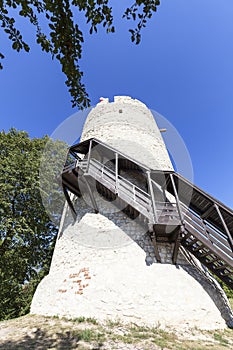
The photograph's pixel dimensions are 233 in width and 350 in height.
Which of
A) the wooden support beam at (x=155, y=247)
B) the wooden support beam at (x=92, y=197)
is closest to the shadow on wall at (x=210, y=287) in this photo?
the wooden support beam at (x=155, y=247)

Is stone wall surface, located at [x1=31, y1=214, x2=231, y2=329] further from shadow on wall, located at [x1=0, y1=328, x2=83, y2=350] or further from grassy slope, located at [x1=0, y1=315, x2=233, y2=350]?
shadow on wall, located at [x1=0, y1=328, x2=83, y2=350]

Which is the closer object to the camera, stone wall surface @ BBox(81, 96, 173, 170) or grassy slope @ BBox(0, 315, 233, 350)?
grassy slope @ BBox(0, 315, 233, 350)

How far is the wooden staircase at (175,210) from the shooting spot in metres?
5.92

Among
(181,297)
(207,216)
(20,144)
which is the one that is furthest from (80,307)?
(20,144)

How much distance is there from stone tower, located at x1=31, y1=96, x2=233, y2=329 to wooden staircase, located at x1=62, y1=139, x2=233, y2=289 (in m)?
0.10

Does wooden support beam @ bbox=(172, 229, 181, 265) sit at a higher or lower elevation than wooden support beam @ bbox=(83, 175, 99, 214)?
lower

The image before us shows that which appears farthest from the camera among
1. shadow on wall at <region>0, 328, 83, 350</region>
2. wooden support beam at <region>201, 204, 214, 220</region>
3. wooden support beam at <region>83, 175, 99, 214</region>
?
wooden support beam at <region>83, 175, 99, 214</region>

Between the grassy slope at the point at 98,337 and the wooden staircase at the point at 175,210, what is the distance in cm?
187

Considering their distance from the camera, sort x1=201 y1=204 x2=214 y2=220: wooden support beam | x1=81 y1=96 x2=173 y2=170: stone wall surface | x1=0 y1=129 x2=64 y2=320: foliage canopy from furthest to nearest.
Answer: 1. x1=0 y1=129 x2=64 y2=320: foliage canopy
2. x1=81 y1=96 x2=173 y2=170: stone wall surface
3. x1=201 y1=204 x2=214 y2=220: wooden support beam

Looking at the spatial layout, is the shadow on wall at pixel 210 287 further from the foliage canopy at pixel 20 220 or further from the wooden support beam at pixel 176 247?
the foliage canopy at pixel 20 220

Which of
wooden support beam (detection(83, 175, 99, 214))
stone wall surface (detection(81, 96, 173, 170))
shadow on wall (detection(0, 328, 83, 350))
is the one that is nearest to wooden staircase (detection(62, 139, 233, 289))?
wooden support beam (detection(83, 175, 99, 214))

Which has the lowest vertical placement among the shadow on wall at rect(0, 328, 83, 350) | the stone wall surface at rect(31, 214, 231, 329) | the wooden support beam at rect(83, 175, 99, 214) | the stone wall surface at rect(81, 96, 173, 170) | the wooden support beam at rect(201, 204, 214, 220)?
the shadow on wall at rect(0, 328, 83, 350)

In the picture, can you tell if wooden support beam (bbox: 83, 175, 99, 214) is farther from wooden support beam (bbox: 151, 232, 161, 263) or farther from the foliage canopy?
the foliage canopy

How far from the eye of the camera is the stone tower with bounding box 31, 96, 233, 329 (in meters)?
5.59
